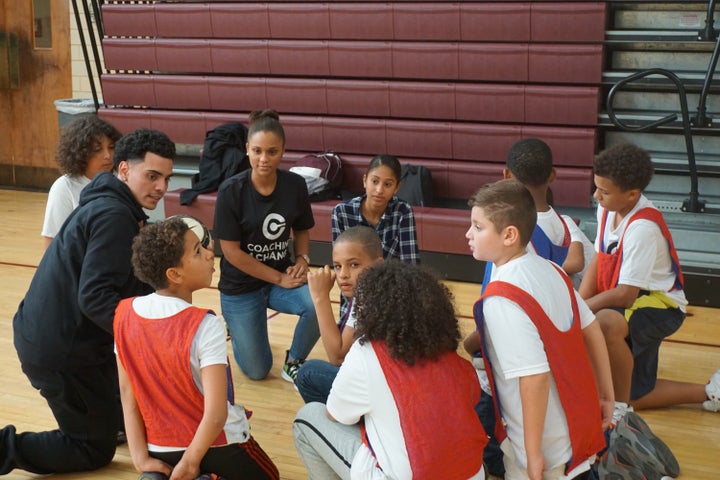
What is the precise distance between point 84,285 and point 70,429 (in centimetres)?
53

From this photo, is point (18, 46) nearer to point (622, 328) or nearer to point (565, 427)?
point (622, 328)

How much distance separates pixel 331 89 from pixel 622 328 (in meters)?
3.41

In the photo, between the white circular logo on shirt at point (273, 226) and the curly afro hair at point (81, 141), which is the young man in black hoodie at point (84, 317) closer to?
the curly afro hair at point (81, 141)

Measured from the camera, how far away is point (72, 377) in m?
2.73

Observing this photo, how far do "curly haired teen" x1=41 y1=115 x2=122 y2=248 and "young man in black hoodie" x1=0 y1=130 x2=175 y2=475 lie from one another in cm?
37

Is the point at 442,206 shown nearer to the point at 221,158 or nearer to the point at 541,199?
the point at 221,158

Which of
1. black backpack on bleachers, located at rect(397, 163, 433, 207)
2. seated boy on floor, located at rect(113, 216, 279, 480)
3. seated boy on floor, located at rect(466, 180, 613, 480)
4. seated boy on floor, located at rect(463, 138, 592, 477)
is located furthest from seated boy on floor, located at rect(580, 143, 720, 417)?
black backpack on bleachers, located at rect(397, 163, 433, 207)

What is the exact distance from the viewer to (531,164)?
310 cm

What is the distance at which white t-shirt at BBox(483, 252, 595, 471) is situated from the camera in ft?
6.78

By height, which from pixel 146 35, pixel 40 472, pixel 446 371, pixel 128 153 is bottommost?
pixel 40 472

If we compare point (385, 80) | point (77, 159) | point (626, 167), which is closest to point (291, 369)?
point (77, 159)

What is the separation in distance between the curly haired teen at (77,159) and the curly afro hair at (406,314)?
1.51 metres

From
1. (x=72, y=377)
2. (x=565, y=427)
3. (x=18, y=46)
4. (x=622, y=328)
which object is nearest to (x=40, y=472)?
(x=72, y=377)

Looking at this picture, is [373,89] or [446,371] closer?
[446,371]
